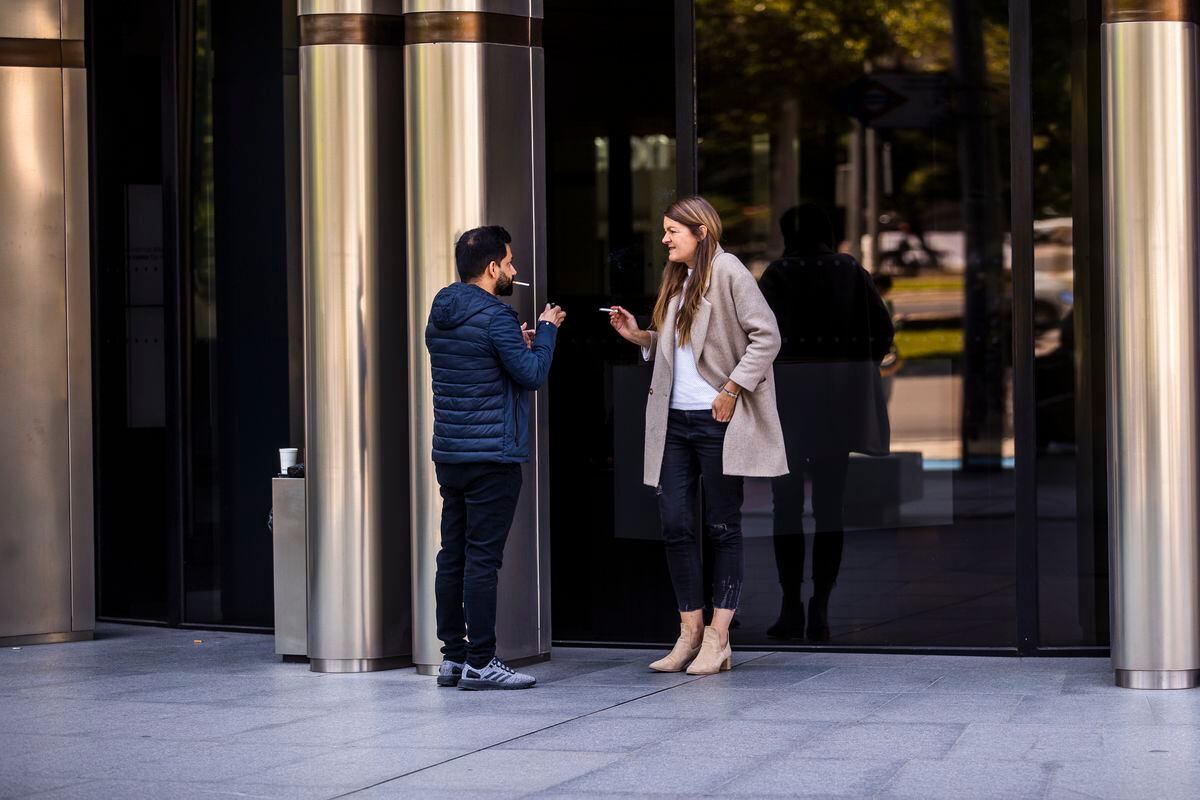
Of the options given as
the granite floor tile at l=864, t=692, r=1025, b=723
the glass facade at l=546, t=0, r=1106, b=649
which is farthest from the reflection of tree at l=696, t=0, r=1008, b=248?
the granite floor tile at l=864, t=692, r=1025, b=723

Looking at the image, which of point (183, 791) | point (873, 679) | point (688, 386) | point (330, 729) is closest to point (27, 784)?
point (183, 791)

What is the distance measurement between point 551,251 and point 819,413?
4.72 ft

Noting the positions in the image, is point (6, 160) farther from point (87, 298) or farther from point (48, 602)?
point (48, 602)

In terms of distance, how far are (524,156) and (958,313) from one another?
11.2ft

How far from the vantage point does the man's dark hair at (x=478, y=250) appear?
654cm

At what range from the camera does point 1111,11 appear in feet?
20.9

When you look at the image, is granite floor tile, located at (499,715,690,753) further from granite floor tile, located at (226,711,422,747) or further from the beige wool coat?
the beige wool coat

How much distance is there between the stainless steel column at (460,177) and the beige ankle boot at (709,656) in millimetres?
756

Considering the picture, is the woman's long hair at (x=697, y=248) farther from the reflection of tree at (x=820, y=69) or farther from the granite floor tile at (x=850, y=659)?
the reflection of tree at (x=820, y=69)

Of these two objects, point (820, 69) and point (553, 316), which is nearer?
point (553, 316)

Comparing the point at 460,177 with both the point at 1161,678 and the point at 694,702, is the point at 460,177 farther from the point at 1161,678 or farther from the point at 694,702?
the point at 1161,678

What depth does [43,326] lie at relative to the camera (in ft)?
26.6

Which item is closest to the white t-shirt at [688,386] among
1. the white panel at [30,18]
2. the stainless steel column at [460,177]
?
the stainless steel column at [460,177]

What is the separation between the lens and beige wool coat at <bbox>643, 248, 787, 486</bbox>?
681 cm
